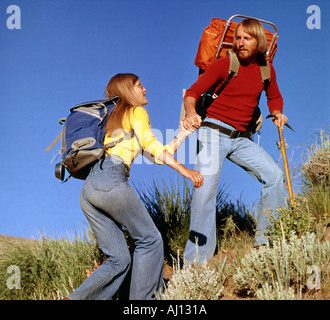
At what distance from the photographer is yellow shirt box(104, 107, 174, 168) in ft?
12.4

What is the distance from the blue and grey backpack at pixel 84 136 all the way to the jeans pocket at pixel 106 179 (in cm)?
13

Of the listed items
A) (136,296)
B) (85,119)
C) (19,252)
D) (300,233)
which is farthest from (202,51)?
(19,252)

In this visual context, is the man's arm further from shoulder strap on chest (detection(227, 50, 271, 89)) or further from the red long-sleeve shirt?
shoulder strap on chest (detection(227, 50, 271, 89))

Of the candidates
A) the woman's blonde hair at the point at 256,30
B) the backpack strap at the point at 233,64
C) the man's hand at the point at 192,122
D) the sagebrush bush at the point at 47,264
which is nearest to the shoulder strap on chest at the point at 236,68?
the backpack strap at the point at 233,64

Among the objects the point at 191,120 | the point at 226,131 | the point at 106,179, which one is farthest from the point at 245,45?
the point at 106,179

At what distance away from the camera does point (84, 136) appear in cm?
384

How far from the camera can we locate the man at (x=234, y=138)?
4902 millimetres

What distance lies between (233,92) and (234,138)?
54 cm

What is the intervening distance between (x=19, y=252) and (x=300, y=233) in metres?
4.04

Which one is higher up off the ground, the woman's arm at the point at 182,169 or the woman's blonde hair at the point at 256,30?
the woman's blonde hair at the point at 256,30

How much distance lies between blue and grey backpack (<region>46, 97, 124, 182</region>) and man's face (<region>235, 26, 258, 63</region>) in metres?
1.74

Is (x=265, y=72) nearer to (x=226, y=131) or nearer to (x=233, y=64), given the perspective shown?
(x=233, y=64)

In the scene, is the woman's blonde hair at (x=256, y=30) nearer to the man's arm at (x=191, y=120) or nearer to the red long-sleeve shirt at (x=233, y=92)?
the red long-sleeve shirt at (x=233, y=92)

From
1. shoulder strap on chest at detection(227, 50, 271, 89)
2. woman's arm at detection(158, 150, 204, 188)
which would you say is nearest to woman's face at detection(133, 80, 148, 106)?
woman's arm at detection(158, 150, 204, 188)
